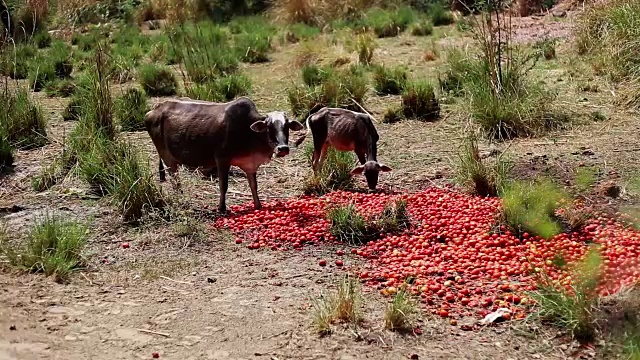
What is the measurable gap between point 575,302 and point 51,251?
333cm

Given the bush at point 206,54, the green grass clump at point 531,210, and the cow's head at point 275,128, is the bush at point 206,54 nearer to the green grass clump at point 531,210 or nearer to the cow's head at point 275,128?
the cow's head at point 275,128

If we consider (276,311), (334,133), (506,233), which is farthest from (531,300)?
(334,133)

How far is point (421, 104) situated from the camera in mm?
9789

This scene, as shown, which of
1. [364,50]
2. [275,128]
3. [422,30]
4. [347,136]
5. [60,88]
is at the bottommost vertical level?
[60,88]

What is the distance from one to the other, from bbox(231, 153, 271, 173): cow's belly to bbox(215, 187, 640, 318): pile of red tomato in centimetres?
34

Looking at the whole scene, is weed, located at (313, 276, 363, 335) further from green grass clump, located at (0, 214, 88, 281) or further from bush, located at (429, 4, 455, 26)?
bush, located at (429, 4, 455, 26)

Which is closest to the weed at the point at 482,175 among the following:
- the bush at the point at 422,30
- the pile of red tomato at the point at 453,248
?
the pile of red tomato at the point at 453,248

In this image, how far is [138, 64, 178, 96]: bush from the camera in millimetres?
11562

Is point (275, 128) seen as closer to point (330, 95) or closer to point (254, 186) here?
point (254, 186)

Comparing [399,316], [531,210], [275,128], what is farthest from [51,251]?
[531,210]

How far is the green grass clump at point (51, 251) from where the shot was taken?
18.4 ft

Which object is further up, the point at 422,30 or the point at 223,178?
the point at 223,178

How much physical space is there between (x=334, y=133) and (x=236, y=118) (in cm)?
96

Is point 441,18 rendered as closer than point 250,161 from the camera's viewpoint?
No
